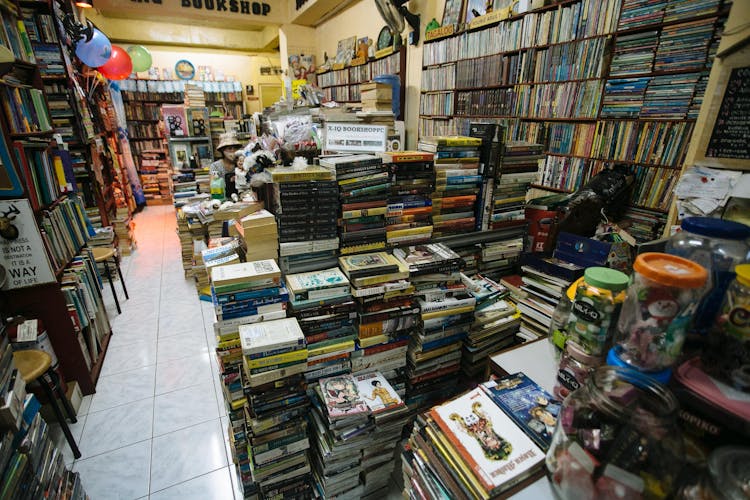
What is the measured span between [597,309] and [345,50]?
622 cm

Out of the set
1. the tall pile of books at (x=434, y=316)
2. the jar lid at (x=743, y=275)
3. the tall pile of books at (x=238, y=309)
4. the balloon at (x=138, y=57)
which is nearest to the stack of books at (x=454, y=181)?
the tall pile of books at (x=434, y=316)

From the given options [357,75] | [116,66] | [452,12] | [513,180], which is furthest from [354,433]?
[116,66]

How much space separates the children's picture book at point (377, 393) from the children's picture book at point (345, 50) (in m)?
5.58

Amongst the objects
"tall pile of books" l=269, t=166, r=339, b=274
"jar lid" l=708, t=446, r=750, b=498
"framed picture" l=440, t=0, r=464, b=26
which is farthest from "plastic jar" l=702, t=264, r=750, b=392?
"framed picture" l=440, t=0, r=464, b=26

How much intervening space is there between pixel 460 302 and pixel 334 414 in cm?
84

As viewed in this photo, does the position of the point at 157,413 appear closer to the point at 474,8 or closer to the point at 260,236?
the point at 260,236

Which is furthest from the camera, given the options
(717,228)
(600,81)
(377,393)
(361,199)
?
(600,81)

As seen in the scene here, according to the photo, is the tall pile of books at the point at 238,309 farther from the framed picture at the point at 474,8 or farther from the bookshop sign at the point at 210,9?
the bookshop sign at the point at 210,9

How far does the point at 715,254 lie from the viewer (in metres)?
0.94

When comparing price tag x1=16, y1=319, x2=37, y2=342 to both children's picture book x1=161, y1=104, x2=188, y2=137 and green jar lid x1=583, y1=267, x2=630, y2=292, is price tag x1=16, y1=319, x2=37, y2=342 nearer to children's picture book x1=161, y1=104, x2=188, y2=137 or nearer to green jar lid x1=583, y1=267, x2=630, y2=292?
green jar lid x1=583, y1=267, x2=630, y2=292

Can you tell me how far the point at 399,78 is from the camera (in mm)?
4738

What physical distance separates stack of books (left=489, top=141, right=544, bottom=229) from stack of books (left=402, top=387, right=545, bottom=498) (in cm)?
138

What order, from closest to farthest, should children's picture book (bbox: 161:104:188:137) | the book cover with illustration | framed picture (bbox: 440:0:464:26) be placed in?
1. the book cover with illustration
2. framed picture (bbox: 440:0:464:26)
3. children's picture book (bbox: 161:104:188:137)

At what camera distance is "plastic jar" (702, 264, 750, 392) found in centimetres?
76
